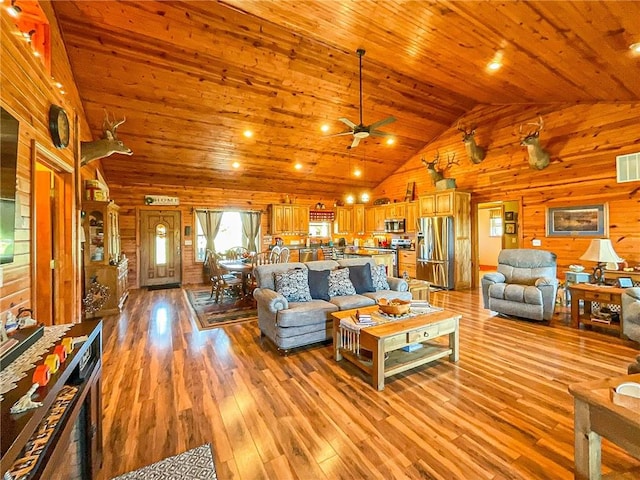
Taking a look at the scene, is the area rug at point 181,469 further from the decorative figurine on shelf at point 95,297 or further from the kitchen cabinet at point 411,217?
the kitchen cabinet at point 411,217

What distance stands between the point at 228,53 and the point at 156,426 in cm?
458

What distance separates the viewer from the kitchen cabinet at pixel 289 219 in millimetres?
8867

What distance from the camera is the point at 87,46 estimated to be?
382 centimetres

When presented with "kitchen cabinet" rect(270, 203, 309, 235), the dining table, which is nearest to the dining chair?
the dining table

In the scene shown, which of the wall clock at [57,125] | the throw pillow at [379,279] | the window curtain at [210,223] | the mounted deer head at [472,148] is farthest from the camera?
the window curtain at [210,223]

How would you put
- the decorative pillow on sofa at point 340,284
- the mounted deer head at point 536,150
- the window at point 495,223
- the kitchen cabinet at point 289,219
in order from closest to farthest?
the decorative pillow on sofa at point 340,284 < the mounted deer head at point 536,150 < the kitchen cabinet at point 289,219 < the window at point 495,223

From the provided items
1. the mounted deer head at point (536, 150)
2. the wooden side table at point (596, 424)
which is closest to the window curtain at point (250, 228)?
the mounted deer head at point (536, 150)

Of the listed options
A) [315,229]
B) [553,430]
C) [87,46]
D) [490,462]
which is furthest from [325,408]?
[315,229]

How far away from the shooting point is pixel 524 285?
Answer: 15.4 ft

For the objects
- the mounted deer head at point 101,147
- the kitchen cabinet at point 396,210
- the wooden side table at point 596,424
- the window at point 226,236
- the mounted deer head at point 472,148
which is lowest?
the wooden side table at point 596,424

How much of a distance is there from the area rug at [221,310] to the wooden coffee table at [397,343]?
7.29ft

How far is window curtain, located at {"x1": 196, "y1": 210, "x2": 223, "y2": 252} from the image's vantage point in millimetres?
8180

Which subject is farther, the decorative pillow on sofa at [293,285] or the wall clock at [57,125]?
the decorative pillow on sofa at [293,285]

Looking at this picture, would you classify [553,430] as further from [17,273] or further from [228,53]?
[228,53]
